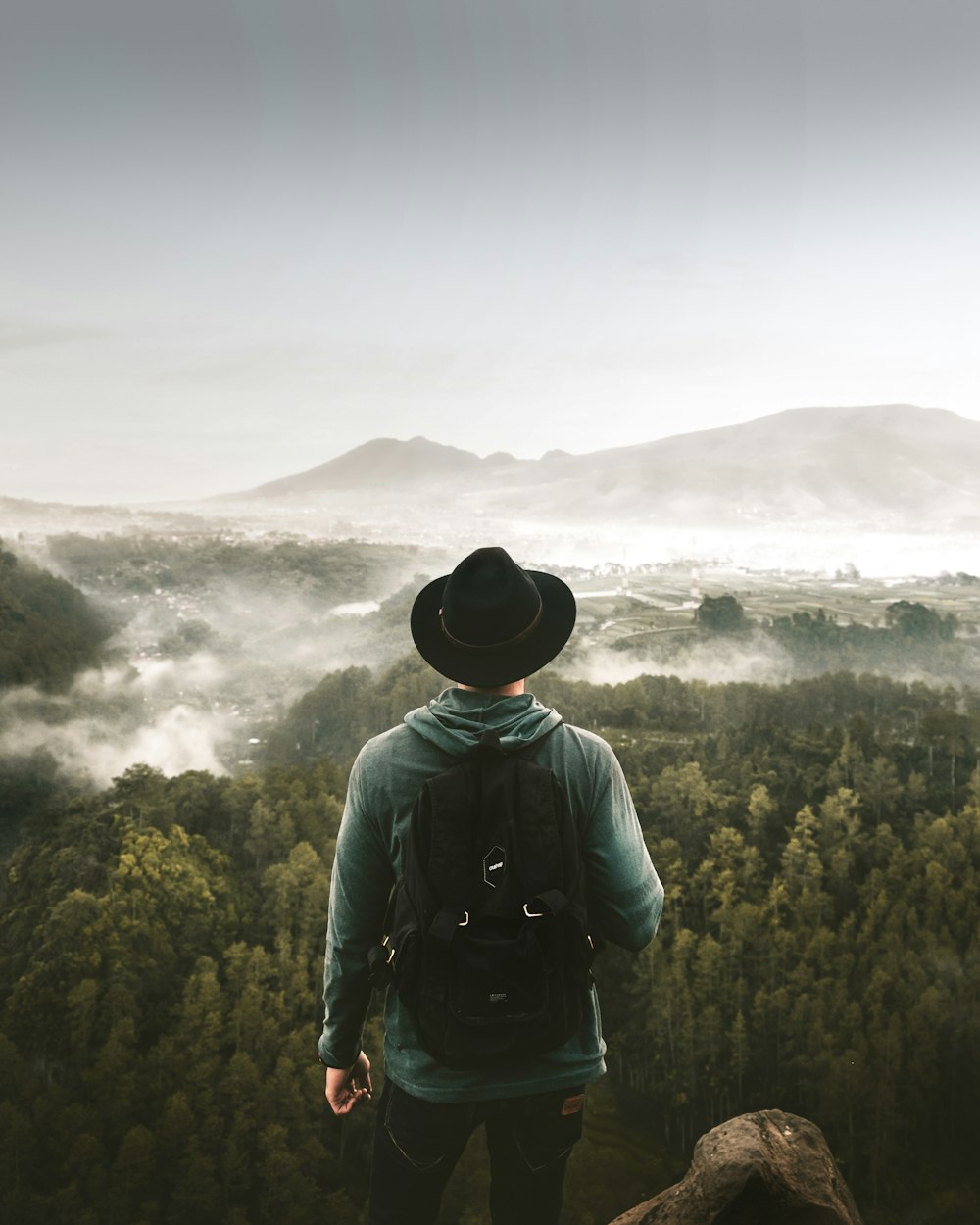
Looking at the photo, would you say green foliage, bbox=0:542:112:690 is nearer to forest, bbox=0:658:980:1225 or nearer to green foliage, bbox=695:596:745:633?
forest, bbox=0:658:980:1225

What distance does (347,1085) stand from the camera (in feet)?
8.70

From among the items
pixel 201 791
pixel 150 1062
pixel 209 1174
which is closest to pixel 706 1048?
pixel 209 1174

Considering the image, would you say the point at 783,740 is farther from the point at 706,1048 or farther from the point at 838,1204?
the point at 838,1204

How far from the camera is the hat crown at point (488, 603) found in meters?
2.40

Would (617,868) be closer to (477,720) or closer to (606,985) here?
(477,720)

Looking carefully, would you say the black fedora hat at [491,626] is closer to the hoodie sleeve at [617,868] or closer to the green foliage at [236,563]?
the hoodie sleeve at [617,868]

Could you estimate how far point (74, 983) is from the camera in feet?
32.0

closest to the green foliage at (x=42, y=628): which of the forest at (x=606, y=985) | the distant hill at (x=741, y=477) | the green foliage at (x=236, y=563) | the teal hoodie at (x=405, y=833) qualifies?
the green foliage at (x=236, y=563)

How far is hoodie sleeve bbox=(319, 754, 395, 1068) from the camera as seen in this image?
2.41 meters

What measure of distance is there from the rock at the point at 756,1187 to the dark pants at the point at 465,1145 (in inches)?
82.3

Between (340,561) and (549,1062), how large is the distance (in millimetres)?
15122

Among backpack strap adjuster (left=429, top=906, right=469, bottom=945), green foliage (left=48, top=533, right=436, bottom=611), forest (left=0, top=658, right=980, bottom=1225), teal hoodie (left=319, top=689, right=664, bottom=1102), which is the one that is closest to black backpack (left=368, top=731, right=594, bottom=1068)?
backpack strap adjuster (left=429, top=906, right=469, bottom=945)

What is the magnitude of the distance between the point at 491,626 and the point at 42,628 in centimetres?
1344

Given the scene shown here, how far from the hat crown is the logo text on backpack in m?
0.61
